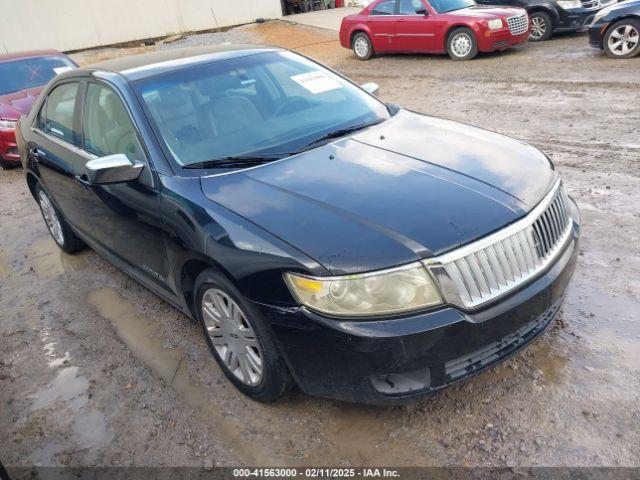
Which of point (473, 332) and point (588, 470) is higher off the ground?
point (473, 332)

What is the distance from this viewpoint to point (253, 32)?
21.0 m

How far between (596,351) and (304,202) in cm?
176

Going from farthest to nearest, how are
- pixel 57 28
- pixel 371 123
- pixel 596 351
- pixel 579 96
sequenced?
pixel 57 28, pixel 579 96, pixel 371 123, pixel 596 351

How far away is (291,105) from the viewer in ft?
11.8

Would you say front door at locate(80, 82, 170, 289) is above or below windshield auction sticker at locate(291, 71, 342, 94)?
below

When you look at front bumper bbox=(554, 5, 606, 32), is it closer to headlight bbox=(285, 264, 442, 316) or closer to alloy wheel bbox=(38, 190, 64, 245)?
alloy wheel bbox=(38, 190, 64, 245)

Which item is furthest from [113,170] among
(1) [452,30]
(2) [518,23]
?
(2) [518,23]

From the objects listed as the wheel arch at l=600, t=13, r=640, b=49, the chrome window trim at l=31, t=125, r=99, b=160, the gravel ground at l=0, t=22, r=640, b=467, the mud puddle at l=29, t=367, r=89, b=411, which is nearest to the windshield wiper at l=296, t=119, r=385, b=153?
the gravel ground at l=0, t=22, r=640, b=467

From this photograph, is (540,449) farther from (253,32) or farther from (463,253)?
(253,32)

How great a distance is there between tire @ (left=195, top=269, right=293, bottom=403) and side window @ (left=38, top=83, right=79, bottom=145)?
1.94m

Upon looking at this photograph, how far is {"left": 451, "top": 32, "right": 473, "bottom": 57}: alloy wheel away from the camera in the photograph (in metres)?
11.5

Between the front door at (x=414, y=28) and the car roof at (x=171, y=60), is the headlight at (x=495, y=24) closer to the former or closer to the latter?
the front door at (x=414, y=28)

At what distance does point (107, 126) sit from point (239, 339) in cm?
181

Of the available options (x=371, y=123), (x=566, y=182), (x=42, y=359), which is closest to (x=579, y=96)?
(x=566, y=182)
